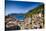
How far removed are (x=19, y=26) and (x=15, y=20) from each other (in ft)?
0.24

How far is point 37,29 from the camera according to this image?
3.40 feet

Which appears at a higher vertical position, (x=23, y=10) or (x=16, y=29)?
(x=23, y=10)

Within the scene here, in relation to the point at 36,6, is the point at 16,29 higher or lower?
lower

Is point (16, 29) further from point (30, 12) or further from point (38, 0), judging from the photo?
point (38, 0)

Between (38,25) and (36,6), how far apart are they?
0.65ft

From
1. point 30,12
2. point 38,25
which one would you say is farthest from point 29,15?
point 38,25

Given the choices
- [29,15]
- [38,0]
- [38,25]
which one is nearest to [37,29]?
[38,25]

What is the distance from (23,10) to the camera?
3.35ft

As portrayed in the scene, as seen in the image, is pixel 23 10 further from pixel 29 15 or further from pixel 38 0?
pixel 38 0

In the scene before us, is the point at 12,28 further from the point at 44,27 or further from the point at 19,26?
the point at 44,27

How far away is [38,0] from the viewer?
1.05 meters
